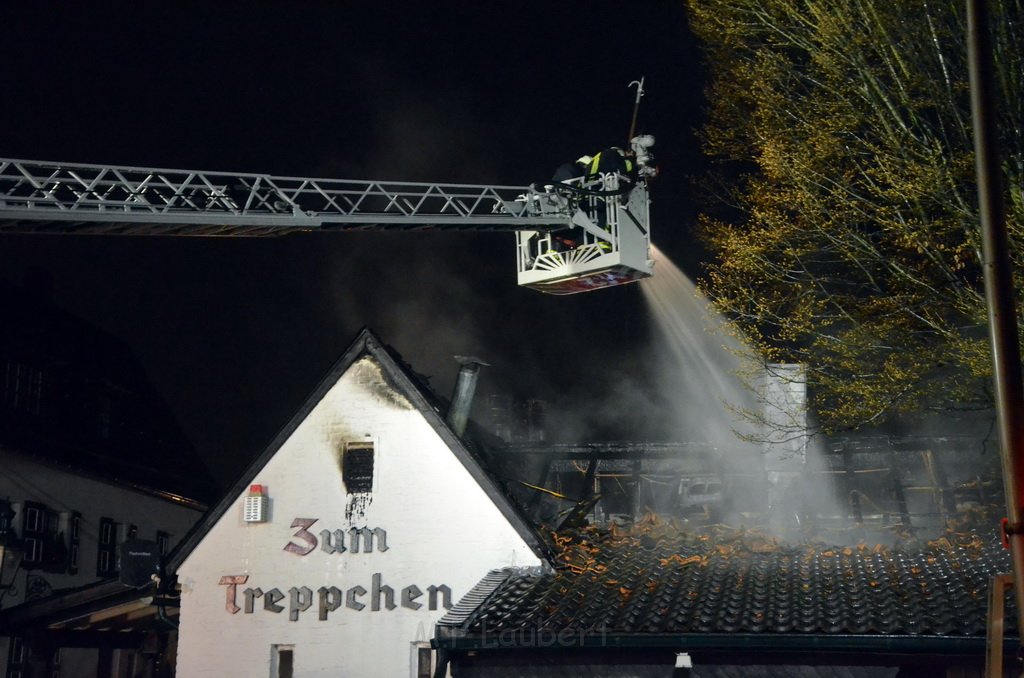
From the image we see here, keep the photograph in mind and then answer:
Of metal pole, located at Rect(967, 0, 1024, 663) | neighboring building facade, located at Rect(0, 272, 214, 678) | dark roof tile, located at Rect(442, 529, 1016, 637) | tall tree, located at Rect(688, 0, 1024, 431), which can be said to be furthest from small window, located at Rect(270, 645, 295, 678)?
metal pole, located at Rect(967, 0, 1024, 663)

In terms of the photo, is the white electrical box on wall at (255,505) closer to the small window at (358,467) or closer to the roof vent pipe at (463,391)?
the small window at (358,467)

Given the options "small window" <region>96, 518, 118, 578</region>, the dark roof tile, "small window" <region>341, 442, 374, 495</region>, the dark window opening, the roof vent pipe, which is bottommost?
the dark window opening

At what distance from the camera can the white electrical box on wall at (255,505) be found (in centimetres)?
1752

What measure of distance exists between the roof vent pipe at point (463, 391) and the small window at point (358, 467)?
5.45 ft

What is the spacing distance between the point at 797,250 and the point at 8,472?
17.5m

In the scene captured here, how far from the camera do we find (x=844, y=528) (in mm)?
17719

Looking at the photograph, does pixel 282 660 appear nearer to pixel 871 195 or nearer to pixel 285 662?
pixel 285 662

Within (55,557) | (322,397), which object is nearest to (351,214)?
(322,397)

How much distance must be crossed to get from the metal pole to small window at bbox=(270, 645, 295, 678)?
11839 mm

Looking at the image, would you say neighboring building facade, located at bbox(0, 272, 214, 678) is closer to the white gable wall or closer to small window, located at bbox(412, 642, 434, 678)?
the white gable wall

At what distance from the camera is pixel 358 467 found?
1762cm

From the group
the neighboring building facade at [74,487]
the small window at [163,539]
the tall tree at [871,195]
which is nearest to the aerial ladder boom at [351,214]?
the tall tree at [871,195]

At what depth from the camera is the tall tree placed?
44.6ft

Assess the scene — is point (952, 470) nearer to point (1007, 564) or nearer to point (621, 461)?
point (1007, 564)
